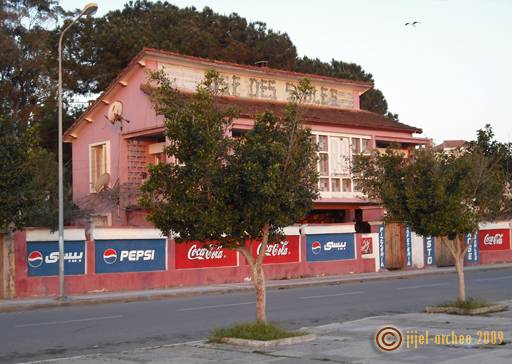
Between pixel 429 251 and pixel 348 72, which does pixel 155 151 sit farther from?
pixel 348 72

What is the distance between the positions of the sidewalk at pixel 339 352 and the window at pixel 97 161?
2372 centimetres

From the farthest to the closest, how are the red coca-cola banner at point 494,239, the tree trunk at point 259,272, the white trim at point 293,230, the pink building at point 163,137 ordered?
1. the red coca-cola banner at point 494,239
2. the pink building at point 163,137
3. the white trim at point 293,230
4. the tree trunk at point 259,272

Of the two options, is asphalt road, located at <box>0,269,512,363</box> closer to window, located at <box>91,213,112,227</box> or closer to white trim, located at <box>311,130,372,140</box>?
white trim, located at <box>311,130,372,140</box>

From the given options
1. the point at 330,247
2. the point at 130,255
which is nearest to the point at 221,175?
the point at 130,255

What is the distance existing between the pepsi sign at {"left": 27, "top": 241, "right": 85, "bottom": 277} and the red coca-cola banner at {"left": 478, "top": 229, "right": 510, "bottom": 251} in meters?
23.4

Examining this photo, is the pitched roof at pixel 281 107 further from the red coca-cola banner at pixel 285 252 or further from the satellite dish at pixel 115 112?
the red coca-cola banner at pixel 285 252

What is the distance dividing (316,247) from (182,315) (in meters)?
15.0

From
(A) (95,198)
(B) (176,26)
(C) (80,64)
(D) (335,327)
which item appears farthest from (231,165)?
(B) (176,26)

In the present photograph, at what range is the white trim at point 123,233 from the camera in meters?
25.0

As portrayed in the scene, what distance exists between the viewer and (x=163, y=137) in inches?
1320

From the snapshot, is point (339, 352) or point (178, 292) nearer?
point (339, 352)

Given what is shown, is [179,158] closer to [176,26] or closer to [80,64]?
[80,64]

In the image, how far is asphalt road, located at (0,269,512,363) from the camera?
42.3 feet

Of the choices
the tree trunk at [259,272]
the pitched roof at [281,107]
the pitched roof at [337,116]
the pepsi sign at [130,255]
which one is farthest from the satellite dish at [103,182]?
the tree trunk at [259,272]
